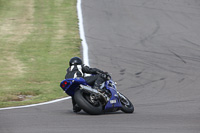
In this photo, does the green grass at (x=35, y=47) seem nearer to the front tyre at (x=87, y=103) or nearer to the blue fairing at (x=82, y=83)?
the blue fairing at (x=82, y=83)

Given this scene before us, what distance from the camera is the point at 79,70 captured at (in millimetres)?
9406

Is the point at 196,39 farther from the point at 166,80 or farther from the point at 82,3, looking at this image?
the point at 82,3

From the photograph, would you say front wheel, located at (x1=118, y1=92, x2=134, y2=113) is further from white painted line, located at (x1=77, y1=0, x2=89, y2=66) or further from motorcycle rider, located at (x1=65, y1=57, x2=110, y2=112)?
white painted line, located at (x1=77, y1=0, x2=89, y2=66)

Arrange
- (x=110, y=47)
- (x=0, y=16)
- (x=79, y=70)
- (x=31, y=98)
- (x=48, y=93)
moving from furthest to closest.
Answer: (x=0, y=16) < (x=110, y=47) < (x=48, y=93) < (x=31, y=98) < (x=79, y=70)

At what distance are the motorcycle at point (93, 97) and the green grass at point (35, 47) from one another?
7.85ft

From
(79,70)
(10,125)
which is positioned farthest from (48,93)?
(10,125)

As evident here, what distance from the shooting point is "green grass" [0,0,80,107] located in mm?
13000

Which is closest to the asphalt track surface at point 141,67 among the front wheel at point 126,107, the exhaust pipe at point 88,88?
the front wheel at point 126,107

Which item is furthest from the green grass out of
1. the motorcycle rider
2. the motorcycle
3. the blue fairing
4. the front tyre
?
the front tyre

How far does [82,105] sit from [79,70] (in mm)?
999

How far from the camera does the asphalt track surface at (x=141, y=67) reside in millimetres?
7574

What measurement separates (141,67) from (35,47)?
6246 millimetres

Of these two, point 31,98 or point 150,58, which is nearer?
point 31,98

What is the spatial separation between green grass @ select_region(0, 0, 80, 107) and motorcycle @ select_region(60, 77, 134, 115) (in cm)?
239
